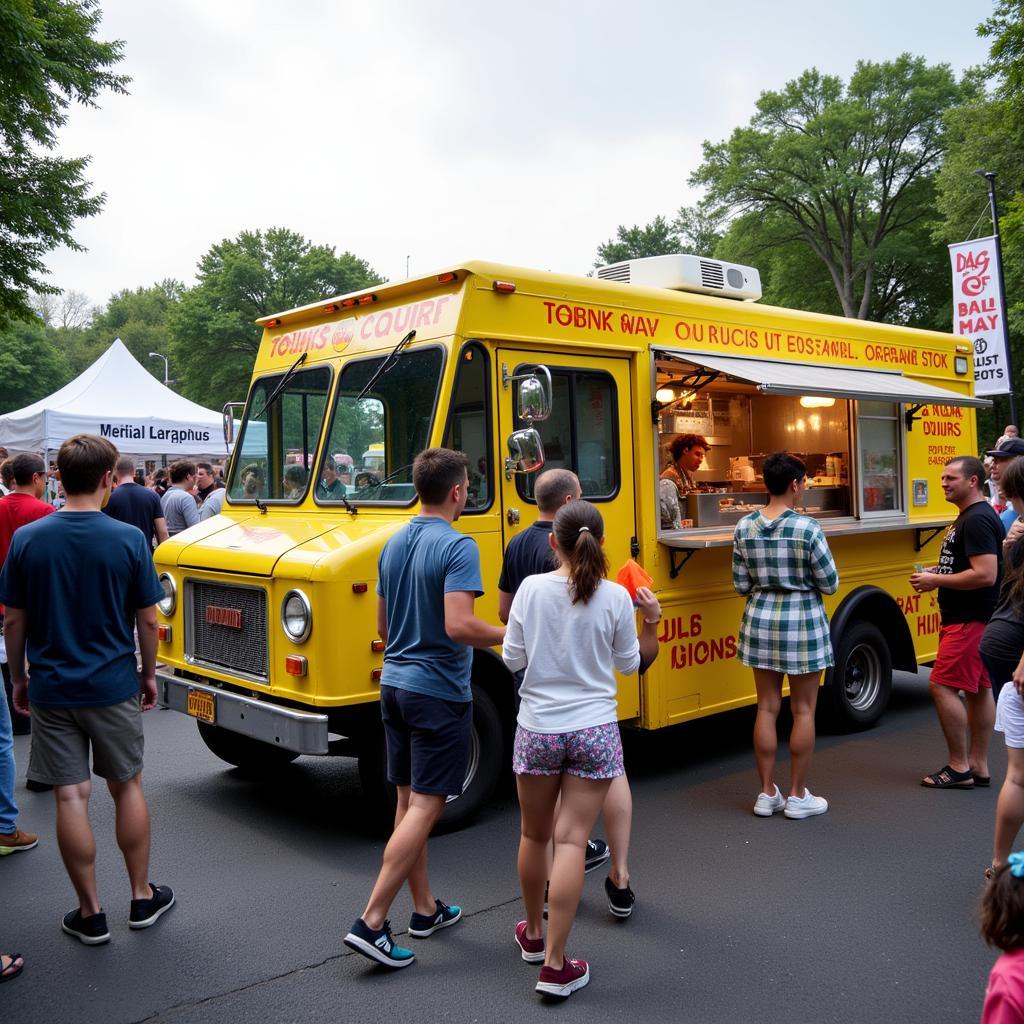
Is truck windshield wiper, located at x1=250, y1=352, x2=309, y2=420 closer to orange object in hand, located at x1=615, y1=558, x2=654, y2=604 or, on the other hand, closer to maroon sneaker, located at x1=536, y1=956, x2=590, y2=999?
orange object in hand, located at x1=615, y1=558, x2=654, y2=604

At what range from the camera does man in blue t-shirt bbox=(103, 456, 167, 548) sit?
29.6 feet

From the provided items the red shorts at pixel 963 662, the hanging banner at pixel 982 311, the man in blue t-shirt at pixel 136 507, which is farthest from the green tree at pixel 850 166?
the red shorts at pixel 963 662

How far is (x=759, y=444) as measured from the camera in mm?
9141

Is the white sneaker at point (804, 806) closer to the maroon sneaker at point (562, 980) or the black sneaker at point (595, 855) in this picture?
the black sneaker at point (595, 855)

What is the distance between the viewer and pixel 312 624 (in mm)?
4695

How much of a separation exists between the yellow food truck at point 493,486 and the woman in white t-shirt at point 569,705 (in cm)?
145

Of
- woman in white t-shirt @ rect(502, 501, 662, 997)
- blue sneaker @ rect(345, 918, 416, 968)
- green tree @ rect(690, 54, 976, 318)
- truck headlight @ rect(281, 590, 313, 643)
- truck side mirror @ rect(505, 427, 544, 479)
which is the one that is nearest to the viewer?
woman in white t-shirt @ rect(502, 501, 662, 997)

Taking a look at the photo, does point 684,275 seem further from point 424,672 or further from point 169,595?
point 424,672

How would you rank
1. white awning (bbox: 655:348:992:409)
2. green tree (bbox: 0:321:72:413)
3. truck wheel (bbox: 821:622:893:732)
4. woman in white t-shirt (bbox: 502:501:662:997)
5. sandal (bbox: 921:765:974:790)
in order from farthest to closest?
green tree (bbox: 0:321:72:413) → truck wheel (bbox: 821:622:893:732) → white awning (bbox: 655:348:992:409) → sandal (bbox: 921:765:974:790) → woman in white t-shirt (bbox: 502:501:662:997)

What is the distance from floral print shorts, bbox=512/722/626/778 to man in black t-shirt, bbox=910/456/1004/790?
2776mm

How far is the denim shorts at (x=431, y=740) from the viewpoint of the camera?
3645 mm

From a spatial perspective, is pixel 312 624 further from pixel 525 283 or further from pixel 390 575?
pixel 525 283

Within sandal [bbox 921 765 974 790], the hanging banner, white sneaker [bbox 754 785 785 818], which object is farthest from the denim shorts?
the hanging banner

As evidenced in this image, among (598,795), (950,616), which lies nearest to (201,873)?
(598,795)
